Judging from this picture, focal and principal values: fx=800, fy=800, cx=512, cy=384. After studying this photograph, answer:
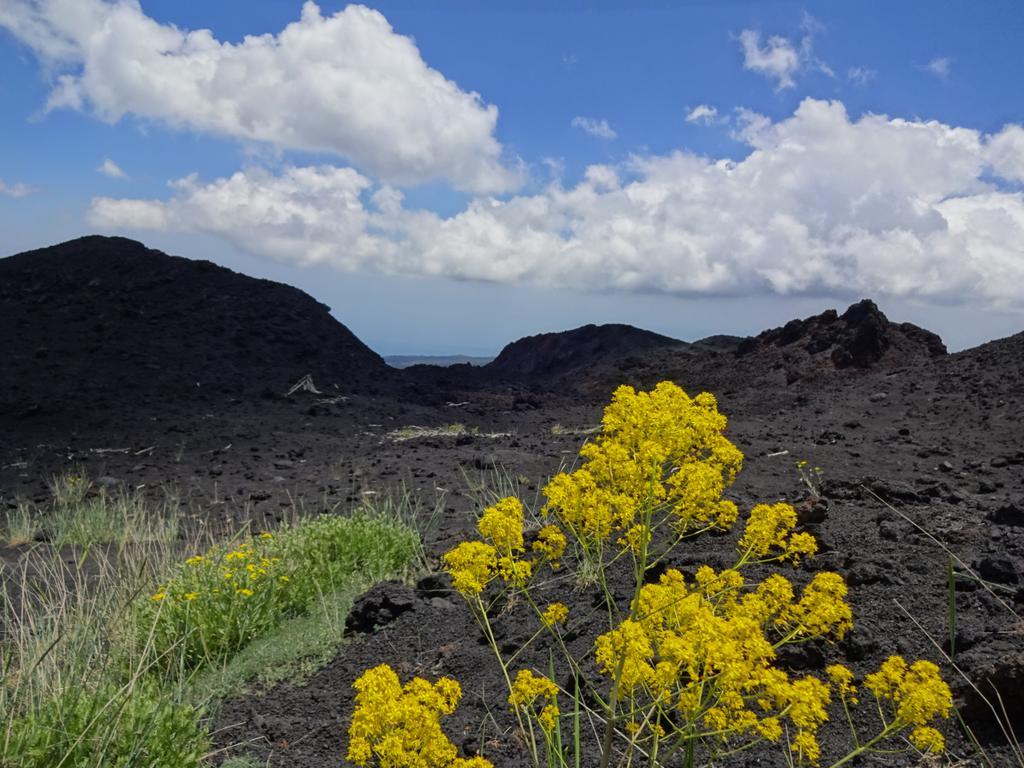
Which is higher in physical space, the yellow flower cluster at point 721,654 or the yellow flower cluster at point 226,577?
the yellow flower cluster at point 721,654

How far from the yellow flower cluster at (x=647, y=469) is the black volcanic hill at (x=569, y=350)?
2731 centimetres

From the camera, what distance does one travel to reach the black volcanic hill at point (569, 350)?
32.3 meters

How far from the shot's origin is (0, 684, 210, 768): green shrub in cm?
289

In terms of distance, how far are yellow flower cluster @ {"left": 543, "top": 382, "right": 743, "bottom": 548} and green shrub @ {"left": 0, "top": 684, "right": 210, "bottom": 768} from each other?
1.72m

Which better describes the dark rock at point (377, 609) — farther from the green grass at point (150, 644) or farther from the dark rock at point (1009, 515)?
the dark rock at point (1009, 515)

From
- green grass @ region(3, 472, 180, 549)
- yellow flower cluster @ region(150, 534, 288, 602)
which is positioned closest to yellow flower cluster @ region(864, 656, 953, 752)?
yellow flower cluster @ region(150, 534, 288, 602)

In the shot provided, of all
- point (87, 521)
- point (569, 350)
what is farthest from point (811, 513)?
point (569, 350)

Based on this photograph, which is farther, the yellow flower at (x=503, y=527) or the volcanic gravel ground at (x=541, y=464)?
the volcanic gravel ground at (x=541, y=464)

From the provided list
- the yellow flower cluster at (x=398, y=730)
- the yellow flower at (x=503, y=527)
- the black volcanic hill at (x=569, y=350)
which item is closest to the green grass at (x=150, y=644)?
the yellow flower cluster at (x=398, y=730)

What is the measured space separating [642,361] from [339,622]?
22.7 metres

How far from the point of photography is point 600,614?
4.10 m

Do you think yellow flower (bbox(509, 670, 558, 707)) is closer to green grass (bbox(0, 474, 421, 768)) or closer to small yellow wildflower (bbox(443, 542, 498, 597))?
small yellow wildflower (bbox(443, 542, 498, 597))

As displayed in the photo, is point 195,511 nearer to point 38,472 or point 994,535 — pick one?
point 38,472

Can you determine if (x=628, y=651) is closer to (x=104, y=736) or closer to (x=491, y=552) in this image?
(x=491, y=552)
